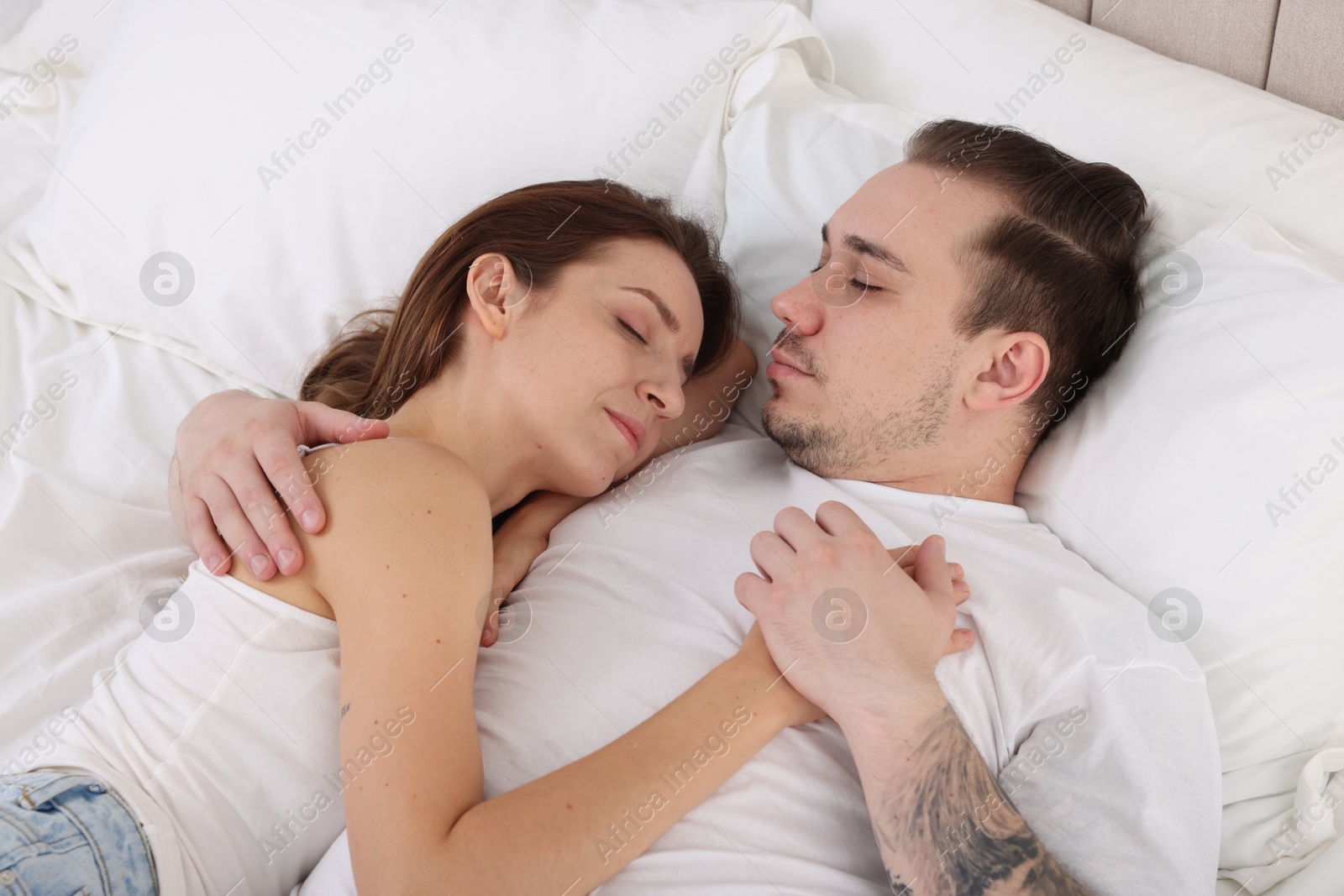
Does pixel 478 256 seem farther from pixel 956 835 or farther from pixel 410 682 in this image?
pixel 956 835

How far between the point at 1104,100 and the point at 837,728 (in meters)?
1.22

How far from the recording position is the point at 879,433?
152 centimetres

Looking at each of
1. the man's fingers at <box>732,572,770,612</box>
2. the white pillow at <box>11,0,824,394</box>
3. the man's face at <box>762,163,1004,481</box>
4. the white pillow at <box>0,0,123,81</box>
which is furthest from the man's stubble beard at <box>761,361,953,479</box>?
the white pillow at <box>0,0,123,81</box>

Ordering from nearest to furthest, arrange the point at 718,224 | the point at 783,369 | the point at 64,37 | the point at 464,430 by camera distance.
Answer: the point at 464,430
the point at 783,369
the point at 718,224
the point at 64,37

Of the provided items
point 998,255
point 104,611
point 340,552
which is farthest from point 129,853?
point 998,255

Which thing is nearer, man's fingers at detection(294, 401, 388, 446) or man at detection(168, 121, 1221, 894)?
man at detection(168, 121, 1221, 894)

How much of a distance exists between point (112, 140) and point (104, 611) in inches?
43.0

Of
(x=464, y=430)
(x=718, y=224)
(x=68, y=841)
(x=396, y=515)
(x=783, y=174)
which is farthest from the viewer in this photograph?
(x=718, y=224)

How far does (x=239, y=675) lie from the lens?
1162mm

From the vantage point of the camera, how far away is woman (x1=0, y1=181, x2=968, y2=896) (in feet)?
3.28

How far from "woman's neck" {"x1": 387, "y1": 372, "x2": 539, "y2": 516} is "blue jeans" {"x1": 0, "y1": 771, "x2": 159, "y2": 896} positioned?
607 millimetres

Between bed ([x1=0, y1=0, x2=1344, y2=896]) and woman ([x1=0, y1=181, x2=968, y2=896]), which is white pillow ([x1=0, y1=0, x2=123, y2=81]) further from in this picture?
woman ([x1=0, y1=181, x2=968, y2=896])

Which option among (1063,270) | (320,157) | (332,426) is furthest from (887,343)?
(320,157)

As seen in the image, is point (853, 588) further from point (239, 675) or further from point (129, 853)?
point (129, 853)
